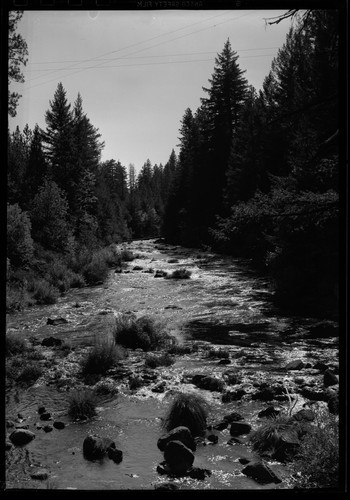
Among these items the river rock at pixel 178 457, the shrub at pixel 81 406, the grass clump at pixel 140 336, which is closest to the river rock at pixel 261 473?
the river rock at pixel 178 457

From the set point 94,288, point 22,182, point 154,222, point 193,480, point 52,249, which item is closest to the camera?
point 193,480

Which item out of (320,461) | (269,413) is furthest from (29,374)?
(320,461)

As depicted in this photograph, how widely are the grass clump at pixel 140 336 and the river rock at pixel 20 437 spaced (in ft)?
16.2

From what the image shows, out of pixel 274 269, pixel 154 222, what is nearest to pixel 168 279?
pixel 274 269

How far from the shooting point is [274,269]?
54.5 ft

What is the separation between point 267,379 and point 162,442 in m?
3.31

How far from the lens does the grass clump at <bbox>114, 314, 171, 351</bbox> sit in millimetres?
10852

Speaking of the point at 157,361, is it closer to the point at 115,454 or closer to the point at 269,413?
the point at 269,413

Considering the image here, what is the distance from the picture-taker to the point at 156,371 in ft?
29.6

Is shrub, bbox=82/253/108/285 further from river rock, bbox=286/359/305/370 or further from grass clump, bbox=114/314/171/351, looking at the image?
river rock, bbox=286/359/305/370

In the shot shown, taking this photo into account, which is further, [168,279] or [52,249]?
[52,249]

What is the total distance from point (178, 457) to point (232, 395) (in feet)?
7.85

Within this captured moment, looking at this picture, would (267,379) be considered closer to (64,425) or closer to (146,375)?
(146,375)

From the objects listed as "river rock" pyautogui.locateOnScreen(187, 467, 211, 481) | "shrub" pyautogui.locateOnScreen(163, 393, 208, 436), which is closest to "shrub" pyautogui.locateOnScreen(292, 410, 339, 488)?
"river rock" pyautogui.locateOnScreen(187, 467, 211, 481)
